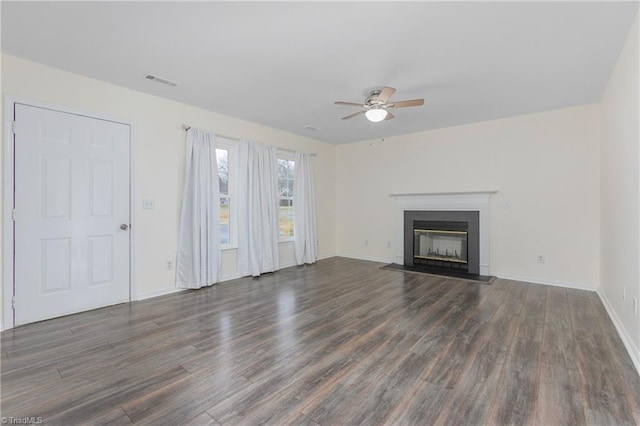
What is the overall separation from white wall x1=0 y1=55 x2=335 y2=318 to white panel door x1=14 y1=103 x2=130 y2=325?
157 mm

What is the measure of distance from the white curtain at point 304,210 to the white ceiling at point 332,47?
2032 millimetres

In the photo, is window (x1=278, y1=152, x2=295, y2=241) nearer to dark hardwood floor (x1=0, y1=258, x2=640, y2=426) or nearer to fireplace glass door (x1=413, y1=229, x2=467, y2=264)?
dark hardwood floor (x1=0, y1=258, x2=640, y2=426)

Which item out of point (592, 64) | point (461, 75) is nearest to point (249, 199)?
point (461, 75)

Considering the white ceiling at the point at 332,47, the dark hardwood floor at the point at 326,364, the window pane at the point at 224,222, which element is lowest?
the dark hardwood floor at the point at 326,364

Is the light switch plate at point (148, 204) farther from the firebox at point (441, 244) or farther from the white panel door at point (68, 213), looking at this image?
the firebox at point (441, 244)

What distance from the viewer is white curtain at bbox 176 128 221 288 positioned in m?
4.22

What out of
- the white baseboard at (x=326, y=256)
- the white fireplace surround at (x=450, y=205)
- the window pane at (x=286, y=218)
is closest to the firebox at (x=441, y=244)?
the white fireplace surround at (x=450, y=205)

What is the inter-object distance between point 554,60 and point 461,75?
83cm

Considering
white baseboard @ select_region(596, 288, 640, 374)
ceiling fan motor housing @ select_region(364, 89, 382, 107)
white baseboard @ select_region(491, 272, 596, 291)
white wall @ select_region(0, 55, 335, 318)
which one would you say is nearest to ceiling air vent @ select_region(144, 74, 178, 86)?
white wall @ select_region(0, 55, 335, 318)

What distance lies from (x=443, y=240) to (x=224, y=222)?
4010 millimetres

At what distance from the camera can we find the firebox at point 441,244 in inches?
208

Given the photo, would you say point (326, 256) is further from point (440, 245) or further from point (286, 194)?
point (440, 245)

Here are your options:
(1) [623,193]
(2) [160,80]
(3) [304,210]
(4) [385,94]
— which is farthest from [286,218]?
(1) [623,193]

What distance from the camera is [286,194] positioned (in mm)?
5965
